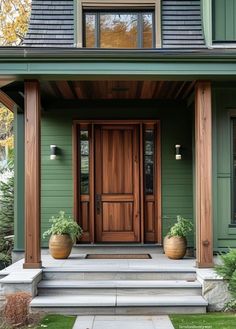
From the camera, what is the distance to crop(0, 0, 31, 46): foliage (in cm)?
1469

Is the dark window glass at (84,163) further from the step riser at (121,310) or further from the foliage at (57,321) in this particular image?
the foliage at (57,321)

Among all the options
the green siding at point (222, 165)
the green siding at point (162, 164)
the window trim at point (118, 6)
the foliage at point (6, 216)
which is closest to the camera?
the green siding at point (222, 165)

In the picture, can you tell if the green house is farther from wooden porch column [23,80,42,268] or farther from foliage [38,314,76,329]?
foliage [38,314,76,329]

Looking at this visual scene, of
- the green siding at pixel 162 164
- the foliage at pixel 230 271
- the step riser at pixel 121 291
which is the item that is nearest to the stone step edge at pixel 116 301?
the step riser at pixel 121 291

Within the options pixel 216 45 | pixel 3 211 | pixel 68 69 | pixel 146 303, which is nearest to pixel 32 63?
pixel 68 69

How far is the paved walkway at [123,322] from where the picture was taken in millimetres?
4895

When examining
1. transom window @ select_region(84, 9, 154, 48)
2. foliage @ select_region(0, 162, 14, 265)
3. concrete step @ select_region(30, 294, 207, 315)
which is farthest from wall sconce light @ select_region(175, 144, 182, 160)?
foliage @ select_region(0, 162, 14, 265)

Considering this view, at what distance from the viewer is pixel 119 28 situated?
7.95 m

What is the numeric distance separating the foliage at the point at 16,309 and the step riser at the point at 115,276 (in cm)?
106

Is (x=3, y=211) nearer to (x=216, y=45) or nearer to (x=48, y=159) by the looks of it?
(x=48, y=159)

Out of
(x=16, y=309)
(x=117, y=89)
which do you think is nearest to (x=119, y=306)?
(x=16, y=309)

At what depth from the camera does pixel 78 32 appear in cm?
769

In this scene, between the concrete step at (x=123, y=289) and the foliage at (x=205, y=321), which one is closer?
the foliage at (x=205, y=321)

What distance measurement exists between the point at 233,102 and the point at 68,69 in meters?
2.60
